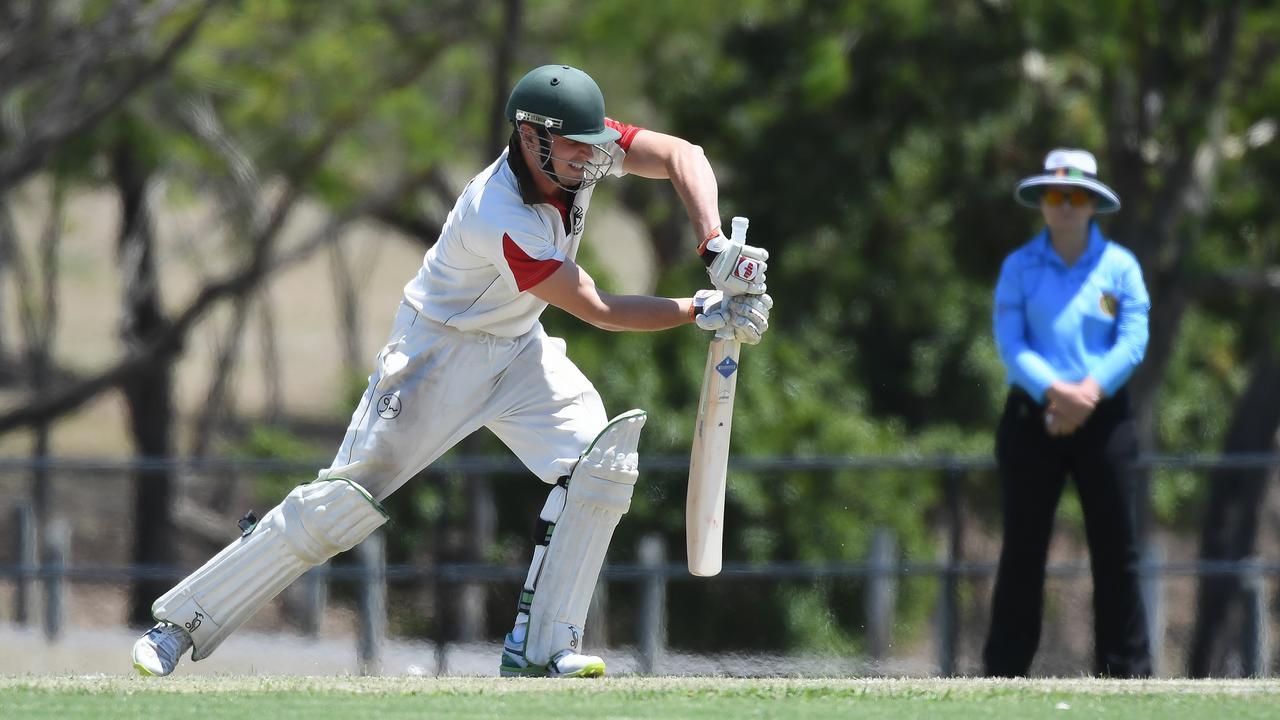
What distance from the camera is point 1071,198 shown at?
6.30 meters

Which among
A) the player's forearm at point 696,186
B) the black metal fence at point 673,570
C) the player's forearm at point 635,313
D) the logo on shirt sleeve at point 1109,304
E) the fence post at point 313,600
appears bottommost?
the fence post at point 313,600

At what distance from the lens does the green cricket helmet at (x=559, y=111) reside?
15.5ft

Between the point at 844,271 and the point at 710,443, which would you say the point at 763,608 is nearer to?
the point at 844,271

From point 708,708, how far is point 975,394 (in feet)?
33.3

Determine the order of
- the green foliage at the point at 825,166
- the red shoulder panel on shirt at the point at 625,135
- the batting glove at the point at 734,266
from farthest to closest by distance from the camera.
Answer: the green foliage at the point at 825,166 → the red shoulder panel on shirt at the point at 625,135 → the batting glove at the point at 734,266

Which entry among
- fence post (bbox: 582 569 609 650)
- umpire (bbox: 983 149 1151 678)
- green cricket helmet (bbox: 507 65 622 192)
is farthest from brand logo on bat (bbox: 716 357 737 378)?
fence post (bbox: 582 569 609 650)

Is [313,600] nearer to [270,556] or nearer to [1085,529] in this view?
[1085,529]

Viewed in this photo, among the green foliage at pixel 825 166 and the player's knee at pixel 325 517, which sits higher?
the green foliage at pixel 825 166

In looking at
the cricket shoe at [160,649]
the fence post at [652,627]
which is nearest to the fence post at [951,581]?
the fence post at [652,627]

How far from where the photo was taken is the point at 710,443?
16.3ft

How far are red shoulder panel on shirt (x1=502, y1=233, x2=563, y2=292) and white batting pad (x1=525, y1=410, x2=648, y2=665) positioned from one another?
49 centimetres

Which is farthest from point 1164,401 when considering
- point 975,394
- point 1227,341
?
point 975,394

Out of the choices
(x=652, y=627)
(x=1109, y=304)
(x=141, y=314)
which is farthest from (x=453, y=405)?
(x=141, y=314)

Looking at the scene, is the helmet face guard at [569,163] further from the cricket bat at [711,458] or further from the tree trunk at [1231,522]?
the tree trunk at [1231,522]
